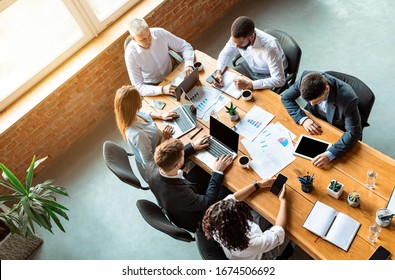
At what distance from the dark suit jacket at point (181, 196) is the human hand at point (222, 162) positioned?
0.06 m

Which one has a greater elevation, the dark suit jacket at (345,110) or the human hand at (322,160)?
the dark suit jacket at (345,110)

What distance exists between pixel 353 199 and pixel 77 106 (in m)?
3.11

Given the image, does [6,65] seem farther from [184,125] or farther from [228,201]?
[228,201]

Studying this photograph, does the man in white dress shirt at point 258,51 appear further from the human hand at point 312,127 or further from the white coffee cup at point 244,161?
the white coffee cup at point 244,161

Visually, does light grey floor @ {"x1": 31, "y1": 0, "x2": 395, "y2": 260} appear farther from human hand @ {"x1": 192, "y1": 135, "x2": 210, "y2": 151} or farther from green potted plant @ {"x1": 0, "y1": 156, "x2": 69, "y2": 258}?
human hand @ {"x1": 192, "y1": 135, "x2": 210, "y2": 151}

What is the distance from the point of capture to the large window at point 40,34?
3.88 m

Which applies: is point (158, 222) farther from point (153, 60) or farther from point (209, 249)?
point (153, 60)

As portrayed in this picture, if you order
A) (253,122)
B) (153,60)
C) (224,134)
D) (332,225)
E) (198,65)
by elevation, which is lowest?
(332,225)

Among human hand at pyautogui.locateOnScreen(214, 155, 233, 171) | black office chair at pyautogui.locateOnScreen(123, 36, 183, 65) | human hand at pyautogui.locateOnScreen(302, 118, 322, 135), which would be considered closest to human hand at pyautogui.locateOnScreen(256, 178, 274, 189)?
human hand at pyautogui.locateOnScreen(214, 155, 233, 171)

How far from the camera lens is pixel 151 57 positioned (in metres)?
3.67

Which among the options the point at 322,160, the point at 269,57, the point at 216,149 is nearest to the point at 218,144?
the point at 216,149

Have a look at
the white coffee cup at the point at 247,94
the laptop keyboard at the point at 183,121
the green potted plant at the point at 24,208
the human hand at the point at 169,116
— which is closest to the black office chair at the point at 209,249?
the laptop keyboard at the point at 183,121

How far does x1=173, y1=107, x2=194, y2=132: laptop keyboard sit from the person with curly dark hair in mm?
971

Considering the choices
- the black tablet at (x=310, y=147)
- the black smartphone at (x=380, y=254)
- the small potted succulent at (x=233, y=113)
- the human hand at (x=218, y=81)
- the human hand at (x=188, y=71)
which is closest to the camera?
the black smartphone at (x=380, y=254)
